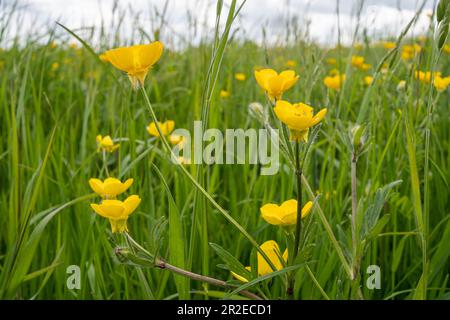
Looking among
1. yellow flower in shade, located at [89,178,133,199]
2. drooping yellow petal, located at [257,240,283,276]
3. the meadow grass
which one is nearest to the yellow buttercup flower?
the meadow grass

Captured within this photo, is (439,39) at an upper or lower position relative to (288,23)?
lower

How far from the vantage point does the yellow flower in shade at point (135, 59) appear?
0.58 metres

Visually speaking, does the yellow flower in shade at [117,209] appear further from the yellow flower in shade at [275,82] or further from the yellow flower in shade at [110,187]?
the yellow flower in shade at [275,82]

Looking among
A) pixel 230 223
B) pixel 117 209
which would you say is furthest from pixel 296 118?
pixel 230 223

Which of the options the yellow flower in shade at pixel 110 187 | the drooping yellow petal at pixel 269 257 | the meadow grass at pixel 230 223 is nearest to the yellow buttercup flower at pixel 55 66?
the meadow grass at pixel 230 223

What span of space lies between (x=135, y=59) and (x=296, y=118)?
212mm

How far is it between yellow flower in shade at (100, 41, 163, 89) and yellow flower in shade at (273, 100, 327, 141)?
16 centimetres

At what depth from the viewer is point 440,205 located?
108 cm

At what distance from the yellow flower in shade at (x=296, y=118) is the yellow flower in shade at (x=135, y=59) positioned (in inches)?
6.3

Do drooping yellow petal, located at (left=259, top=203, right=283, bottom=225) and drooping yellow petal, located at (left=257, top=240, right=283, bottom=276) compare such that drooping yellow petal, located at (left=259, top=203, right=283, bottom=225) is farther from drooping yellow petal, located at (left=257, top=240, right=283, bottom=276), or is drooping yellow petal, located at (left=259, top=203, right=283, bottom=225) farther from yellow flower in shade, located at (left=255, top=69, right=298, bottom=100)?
yellow flower in shade, located at (left=255, top=69, right=298, bottom=100)
